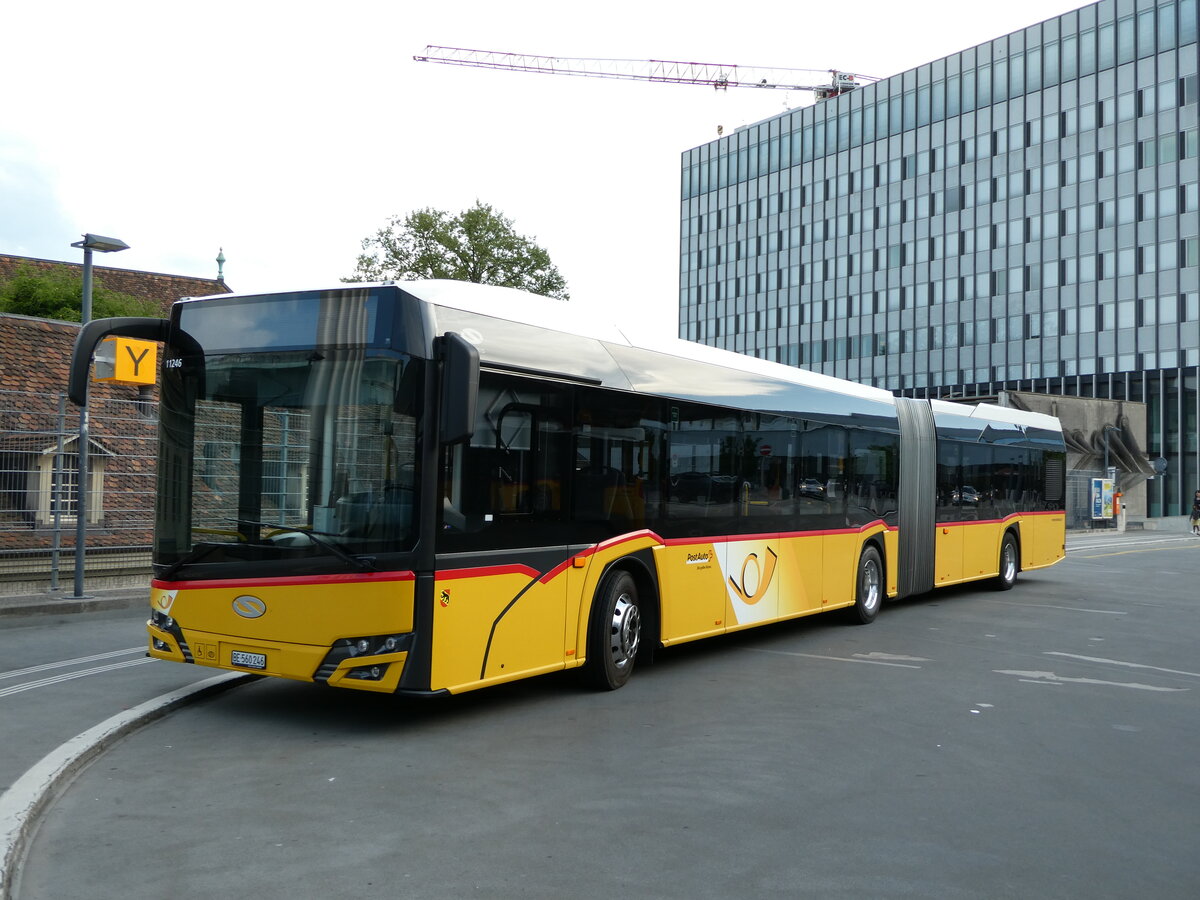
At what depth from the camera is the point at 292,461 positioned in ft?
23.6

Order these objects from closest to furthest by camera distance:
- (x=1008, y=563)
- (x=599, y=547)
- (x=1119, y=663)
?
(x=599, y=547)
(x=1119, y=663)
(x=1008, y=563)

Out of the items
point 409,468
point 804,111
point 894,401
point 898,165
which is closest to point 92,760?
point 409,468

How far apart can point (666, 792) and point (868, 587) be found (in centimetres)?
847

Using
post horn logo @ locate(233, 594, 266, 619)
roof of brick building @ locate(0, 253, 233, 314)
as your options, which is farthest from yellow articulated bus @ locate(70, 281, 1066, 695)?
roof of brick building @ locate(0, 253, 233, 314)

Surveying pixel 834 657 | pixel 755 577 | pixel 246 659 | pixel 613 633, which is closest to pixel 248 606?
pixel 246 659

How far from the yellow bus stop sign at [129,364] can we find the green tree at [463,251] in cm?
4500

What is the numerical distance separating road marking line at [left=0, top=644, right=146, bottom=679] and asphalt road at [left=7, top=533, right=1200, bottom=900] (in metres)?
1.85

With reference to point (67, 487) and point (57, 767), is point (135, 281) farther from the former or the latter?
point (57, 767)

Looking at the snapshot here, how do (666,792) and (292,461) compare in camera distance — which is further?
(292,461)

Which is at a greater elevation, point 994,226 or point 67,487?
point 994,226

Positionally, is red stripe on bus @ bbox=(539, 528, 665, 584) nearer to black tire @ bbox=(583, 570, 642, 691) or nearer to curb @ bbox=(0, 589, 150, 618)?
black tire @ bbox=(583, 570, 642, 691)

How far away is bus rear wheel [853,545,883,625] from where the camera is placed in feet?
45.1

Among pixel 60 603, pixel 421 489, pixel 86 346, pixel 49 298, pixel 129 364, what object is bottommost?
pixel 60 603

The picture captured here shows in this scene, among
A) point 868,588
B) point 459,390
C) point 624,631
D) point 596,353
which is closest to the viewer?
point 459,390
